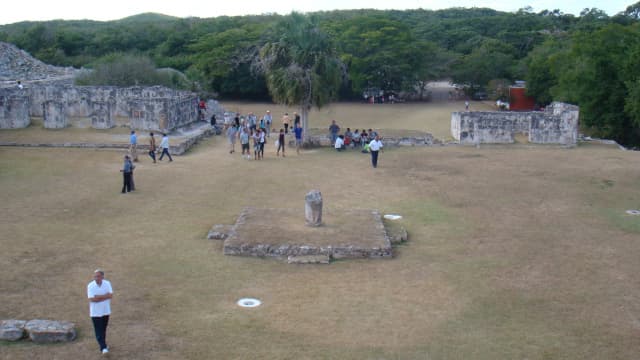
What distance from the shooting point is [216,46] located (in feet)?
158

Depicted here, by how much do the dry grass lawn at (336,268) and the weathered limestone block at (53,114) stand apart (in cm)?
657

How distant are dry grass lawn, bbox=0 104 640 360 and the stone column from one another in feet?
6.46

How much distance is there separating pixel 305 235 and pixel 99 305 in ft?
19.2

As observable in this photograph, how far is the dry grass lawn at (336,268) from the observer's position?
9391mm

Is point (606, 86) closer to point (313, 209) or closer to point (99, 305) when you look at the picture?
point (313, 209)

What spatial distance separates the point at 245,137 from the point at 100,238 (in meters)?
10.1

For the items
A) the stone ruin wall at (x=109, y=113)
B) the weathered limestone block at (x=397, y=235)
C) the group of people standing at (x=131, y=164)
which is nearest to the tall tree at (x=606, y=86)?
the stone ruin wall at (x=109, y=113)

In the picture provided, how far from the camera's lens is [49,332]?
29.5ft

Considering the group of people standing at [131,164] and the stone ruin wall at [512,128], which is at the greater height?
the stone ruin wall at [512,128]

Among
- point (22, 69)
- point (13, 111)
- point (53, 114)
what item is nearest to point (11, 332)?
point (53, 114)

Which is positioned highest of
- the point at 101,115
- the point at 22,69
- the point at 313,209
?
the point at 22,69

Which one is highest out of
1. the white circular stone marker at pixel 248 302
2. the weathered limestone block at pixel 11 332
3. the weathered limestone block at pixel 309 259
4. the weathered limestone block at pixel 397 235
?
the weathered limestone block at pixel 397 235

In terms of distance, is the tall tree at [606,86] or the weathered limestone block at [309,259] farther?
the tall tree at [606,86]

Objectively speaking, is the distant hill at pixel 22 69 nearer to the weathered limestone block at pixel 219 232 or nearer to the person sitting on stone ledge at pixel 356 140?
the person sitting on stone ledge at pixel 356 140
